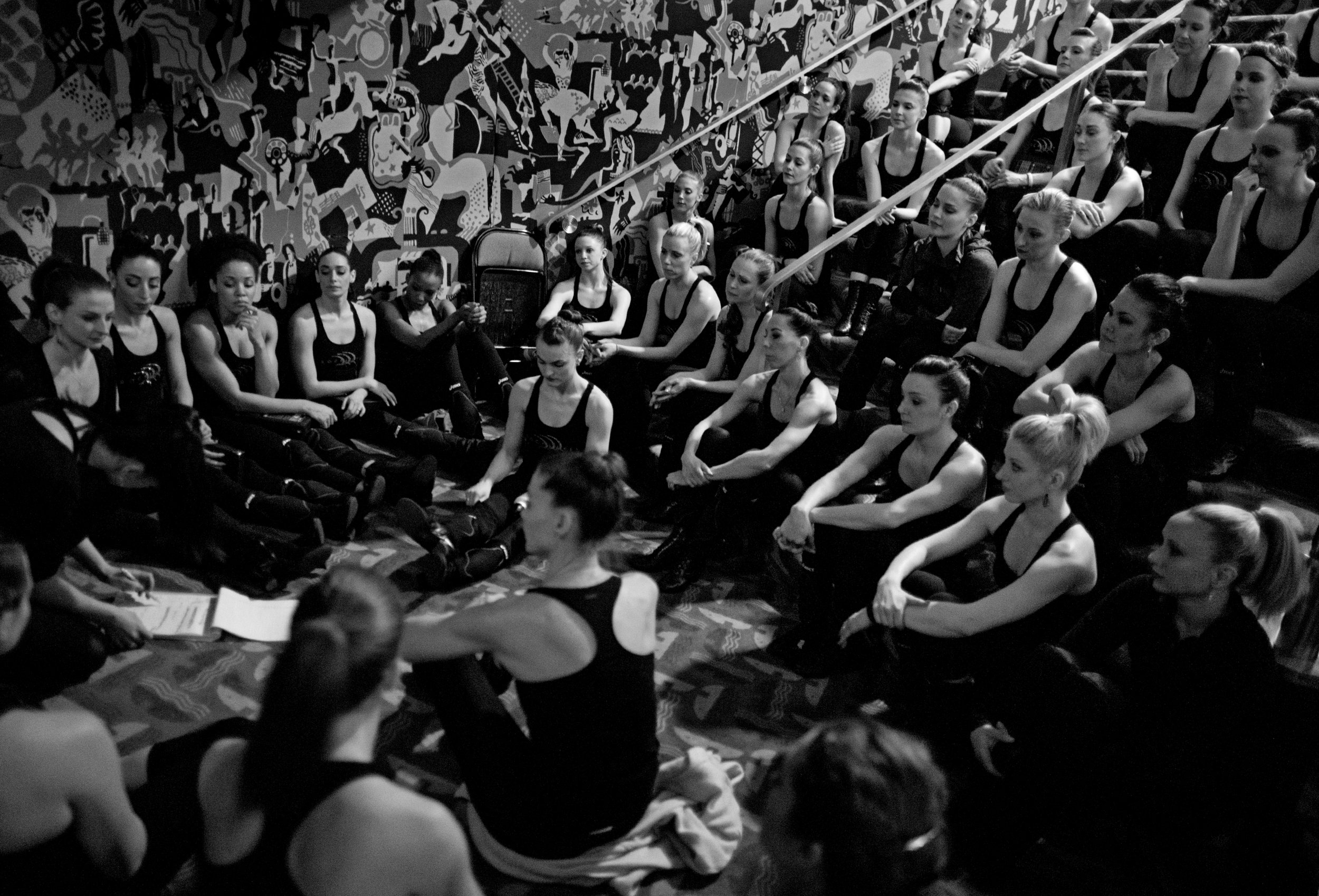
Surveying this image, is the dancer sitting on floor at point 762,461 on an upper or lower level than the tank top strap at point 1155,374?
lower

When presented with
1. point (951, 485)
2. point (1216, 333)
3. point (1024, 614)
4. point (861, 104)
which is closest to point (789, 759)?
point (1024, 614)

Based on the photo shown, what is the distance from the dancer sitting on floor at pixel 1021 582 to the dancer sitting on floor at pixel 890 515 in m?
0.36

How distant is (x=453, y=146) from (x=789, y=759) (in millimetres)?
4812

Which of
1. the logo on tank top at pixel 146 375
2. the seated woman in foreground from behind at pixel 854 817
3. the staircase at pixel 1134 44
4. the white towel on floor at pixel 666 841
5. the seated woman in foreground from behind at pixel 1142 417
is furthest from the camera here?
the staircase at pixel 1134 44

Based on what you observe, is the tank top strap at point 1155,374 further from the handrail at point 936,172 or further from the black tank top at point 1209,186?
the handrail at point 936,172

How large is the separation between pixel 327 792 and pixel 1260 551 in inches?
86.5

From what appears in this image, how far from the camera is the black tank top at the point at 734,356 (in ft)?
16.4

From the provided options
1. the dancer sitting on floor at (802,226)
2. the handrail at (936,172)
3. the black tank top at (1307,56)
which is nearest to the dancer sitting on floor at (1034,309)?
the handrail at (936,172)

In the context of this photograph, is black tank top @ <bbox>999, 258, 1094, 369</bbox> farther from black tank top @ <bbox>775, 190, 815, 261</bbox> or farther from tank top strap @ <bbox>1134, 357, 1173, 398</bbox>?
black tank top @ <bbox>775, 190, 815, 261</bbox>

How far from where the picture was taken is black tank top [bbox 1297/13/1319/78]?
5051mm

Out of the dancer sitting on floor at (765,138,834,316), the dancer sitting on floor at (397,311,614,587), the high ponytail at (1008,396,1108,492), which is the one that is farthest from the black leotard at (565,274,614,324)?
the high ponytail at (1008,396,1108,492)

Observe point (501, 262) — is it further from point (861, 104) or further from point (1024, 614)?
point (1024, 614)

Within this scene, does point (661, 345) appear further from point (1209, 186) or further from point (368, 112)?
point (1209, 186)

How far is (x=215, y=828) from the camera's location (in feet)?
5.52
